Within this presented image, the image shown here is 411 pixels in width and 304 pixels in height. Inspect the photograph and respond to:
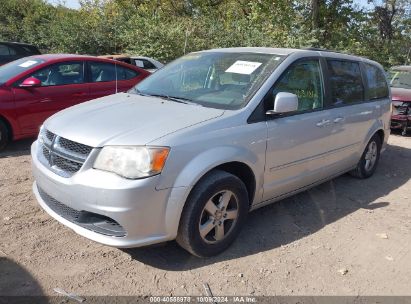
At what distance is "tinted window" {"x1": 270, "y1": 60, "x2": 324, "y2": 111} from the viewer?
4.08 metres

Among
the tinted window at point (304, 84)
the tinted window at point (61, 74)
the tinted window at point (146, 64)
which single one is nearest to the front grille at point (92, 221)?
the tinted window at point (304, 84)

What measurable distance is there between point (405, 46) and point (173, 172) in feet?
76.2

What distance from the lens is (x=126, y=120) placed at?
11.3 ft

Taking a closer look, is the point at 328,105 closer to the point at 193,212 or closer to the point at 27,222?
the point at 193,212

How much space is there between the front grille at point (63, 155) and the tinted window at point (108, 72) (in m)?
3.80

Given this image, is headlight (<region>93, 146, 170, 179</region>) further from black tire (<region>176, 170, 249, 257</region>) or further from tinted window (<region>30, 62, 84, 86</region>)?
tinted window (<region>30, 62, 84, 86</region>)

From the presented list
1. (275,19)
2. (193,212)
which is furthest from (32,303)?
(275,19)

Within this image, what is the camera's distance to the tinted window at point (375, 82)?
5647mm

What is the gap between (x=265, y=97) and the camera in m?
3.83

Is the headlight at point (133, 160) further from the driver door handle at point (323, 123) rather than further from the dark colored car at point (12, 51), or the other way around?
the dark colored car at point (12, 51)

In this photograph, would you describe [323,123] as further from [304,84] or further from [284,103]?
[284,103]

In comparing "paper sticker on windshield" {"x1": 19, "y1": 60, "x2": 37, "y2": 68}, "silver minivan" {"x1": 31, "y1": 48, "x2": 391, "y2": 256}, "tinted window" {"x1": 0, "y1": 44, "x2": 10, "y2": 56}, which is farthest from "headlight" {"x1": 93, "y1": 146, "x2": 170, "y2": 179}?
"tinted window" {"x1": 0, "y1": 44, "x2": 10, "y2": 56}

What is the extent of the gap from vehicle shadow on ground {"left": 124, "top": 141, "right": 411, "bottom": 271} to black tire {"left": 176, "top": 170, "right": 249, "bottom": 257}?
13 centimetres

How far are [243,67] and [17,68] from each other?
4094 millimetres
